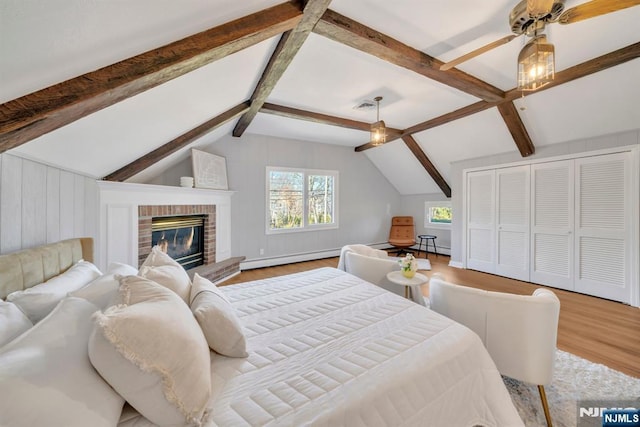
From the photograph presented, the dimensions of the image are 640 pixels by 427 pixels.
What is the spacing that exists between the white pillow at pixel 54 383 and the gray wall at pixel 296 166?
374 centimetres

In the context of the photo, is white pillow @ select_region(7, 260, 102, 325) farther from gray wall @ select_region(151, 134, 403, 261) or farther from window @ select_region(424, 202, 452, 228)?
window @ select_region(424, 202, 452, 228)

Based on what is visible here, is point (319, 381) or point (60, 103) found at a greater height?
point (60, 103)

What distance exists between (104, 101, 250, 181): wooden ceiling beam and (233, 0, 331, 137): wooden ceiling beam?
32 cm

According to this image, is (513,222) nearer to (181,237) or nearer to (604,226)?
(604,226)

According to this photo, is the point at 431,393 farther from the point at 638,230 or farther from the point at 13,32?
the point at 638,230

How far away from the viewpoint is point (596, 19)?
2109mm

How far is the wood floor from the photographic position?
2.09 m

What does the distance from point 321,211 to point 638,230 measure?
4871 mm

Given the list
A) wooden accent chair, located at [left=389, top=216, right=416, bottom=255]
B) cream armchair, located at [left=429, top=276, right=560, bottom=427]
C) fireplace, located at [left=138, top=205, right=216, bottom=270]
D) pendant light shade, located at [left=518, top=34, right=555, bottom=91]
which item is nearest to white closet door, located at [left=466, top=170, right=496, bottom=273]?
wooden accent chair, located at [left=389, top=216, right=416, bottom=255]

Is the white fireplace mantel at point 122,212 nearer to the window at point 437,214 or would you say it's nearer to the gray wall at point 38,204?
the gray wall at point 38,204

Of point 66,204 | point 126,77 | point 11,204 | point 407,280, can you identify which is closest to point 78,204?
point 66,204

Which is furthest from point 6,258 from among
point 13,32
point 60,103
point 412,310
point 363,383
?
point 412,310

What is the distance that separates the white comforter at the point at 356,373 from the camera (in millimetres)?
942

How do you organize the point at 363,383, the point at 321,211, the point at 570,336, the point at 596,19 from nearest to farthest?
the point at 363,383 < the point at 596,19 < the point at 570,336 < the point at 321,211
